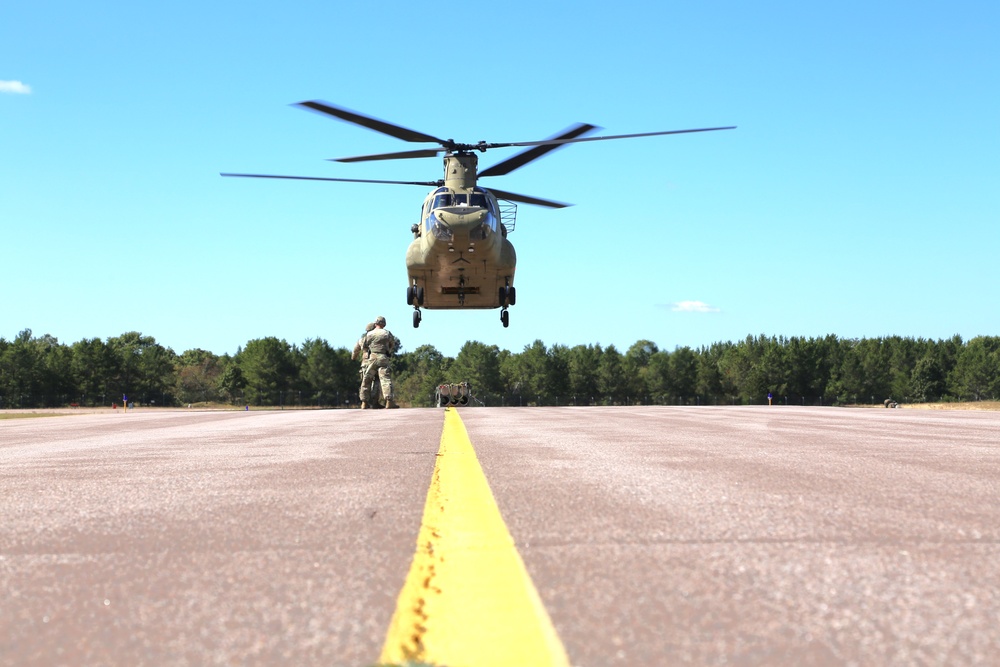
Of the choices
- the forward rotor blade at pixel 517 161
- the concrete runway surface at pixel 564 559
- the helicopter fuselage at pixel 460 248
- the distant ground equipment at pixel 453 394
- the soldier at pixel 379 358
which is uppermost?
the forward rotor blade at pixel 517 161

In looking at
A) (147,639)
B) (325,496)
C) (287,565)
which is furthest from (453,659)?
(325,496)

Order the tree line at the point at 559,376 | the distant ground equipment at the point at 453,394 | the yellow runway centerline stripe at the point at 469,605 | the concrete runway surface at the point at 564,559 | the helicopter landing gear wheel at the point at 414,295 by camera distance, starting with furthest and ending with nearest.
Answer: the tree line at the point at 559,376 < the distant ground equipment at the point at 453,394 < the helicopter landing gear wheel at the point at 414,295 < the concrete runway surface at the point at 564,559 < the yellow runway centerline stripe at the point at 469,605

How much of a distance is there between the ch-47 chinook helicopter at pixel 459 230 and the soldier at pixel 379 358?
287 centimetres

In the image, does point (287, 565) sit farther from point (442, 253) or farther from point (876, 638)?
point (442, 253)

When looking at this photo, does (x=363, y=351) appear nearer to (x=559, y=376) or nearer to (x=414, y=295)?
(x=414, y=295)

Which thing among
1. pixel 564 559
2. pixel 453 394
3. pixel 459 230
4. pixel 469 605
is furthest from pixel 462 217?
pixel 469 605

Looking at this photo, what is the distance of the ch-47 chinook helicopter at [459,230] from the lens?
2620 cm

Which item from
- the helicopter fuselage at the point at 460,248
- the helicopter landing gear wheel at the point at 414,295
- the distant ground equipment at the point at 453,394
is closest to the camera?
the helicopter fuselage at the point at 460,248

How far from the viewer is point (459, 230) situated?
26.0 m

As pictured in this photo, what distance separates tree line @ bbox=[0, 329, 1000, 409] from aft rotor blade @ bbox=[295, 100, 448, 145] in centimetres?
10008

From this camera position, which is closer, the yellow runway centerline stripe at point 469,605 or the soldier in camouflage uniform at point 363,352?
the yellow runway centerline stripe at point 469,605

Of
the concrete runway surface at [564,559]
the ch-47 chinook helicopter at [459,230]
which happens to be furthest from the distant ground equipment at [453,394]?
the concrete runway surface at [564,559]

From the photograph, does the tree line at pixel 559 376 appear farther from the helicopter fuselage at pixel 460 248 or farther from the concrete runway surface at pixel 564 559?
the concrete runway surface at pixel 564 559

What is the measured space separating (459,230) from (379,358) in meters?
4.36
